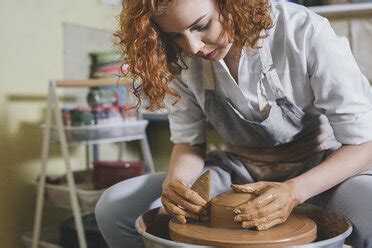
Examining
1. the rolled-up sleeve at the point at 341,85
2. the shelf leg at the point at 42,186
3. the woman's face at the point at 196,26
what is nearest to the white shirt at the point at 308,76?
the rolled-up sleeve at the point at 341,85

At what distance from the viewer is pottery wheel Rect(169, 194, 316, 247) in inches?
33.2

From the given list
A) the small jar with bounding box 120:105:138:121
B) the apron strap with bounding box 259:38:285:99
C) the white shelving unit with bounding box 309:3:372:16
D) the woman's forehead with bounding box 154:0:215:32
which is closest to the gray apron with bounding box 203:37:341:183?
the apron strap with bounding box 259:38:285:99

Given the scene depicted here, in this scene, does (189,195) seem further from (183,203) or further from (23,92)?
(23,92)

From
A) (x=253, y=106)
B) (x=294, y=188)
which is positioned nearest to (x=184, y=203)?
(x=294, y=188)

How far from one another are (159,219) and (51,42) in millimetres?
1250

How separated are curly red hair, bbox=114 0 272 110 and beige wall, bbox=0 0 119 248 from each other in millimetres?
848

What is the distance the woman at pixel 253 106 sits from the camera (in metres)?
0.98

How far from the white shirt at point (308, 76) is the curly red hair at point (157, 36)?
61 mm

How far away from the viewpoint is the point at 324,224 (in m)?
1.04

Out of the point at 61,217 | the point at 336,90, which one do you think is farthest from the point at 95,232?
the point at 336,90

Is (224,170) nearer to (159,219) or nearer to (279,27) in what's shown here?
(159,219)

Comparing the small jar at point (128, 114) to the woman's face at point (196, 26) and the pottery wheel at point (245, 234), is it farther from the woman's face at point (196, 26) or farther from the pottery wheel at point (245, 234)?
the pottery wheel at point (245, 234)

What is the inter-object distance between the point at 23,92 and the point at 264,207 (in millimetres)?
1373

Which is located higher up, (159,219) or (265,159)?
(265,159)
